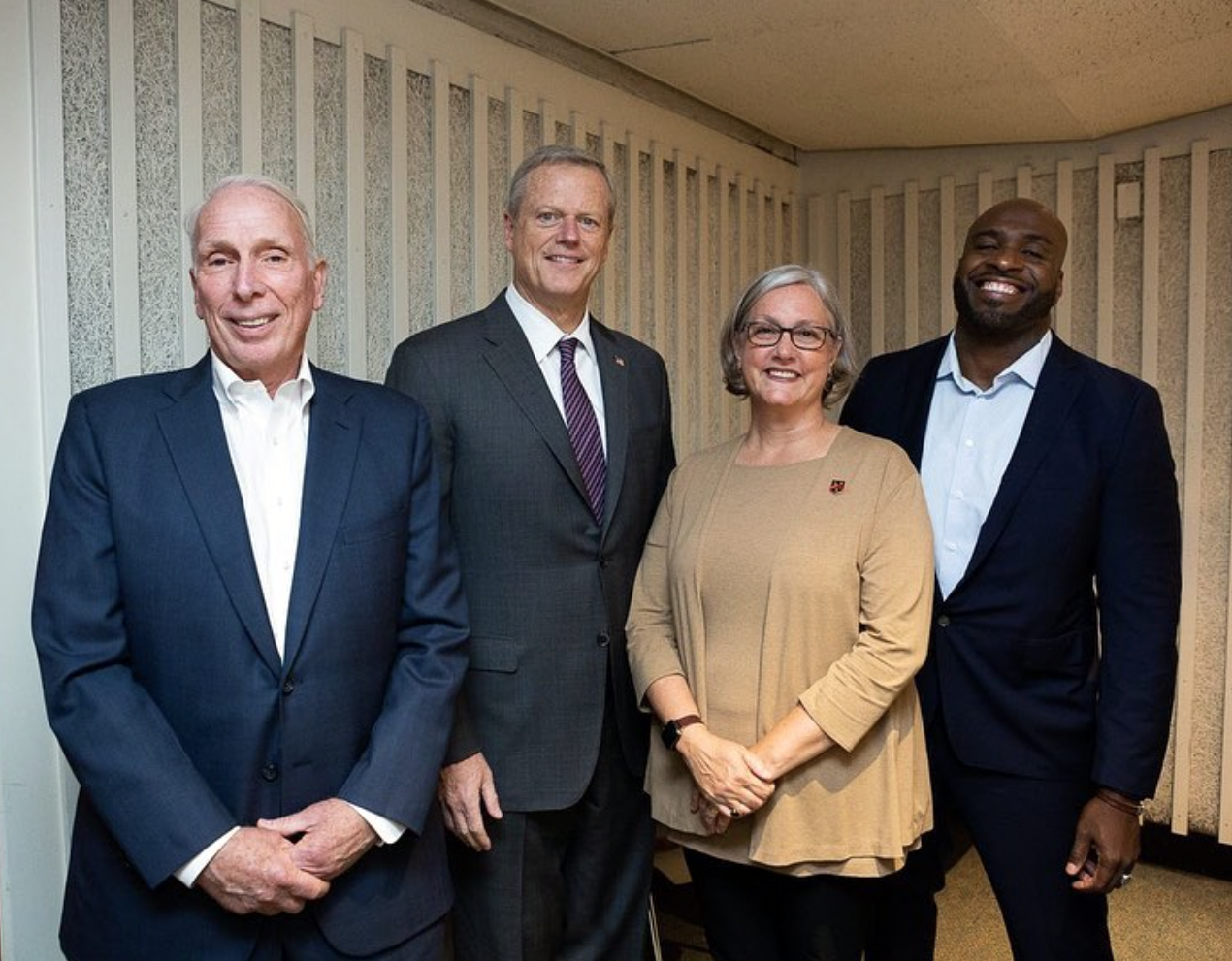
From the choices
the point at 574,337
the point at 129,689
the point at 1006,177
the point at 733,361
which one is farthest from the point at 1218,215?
the point at 129,689

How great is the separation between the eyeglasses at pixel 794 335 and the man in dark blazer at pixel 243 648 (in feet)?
2.36

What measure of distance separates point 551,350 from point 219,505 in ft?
2.55

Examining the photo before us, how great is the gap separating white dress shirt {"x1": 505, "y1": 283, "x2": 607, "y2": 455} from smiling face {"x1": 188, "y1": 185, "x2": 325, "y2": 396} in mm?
534

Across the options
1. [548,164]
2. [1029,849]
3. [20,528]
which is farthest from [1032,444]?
[20,528]

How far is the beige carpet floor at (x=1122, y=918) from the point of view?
10.3 feet

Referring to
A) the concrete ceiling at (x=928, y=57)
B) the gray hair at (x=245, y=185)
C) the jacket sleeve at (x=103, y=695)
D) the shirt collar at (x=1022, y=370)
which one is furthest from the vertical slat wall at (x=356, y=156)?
the shirt collar at (x=1022, y=370)

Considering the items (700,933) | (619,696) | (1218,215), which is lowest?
(700,933)

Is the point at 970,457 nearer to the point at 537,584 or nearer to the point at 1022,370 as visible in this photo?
the point at 1022,370

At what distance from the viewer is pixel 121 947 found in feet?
5.08

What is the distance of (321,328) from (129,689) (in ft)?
3.55

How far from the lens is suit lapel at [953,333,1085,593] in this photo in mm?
2033

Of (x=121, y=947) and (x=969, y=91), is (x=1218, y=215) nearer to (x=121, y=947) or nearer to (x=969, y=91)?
(x=969, y=91)

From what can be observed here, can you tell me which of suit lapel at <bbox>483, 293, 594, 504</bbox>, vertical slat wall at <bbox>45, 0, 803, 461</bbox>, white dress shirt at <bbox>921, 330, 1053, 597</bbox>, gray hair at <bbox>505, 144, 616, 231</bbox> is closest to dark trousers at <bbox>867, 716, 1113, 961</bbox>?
white dress shirt at <bbox>921, 330, 1053, 597</bbox>

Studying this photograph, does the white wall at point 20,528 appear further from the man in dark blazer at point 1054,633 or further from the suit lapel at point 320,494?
the man in dark blazer at point 1054,633
